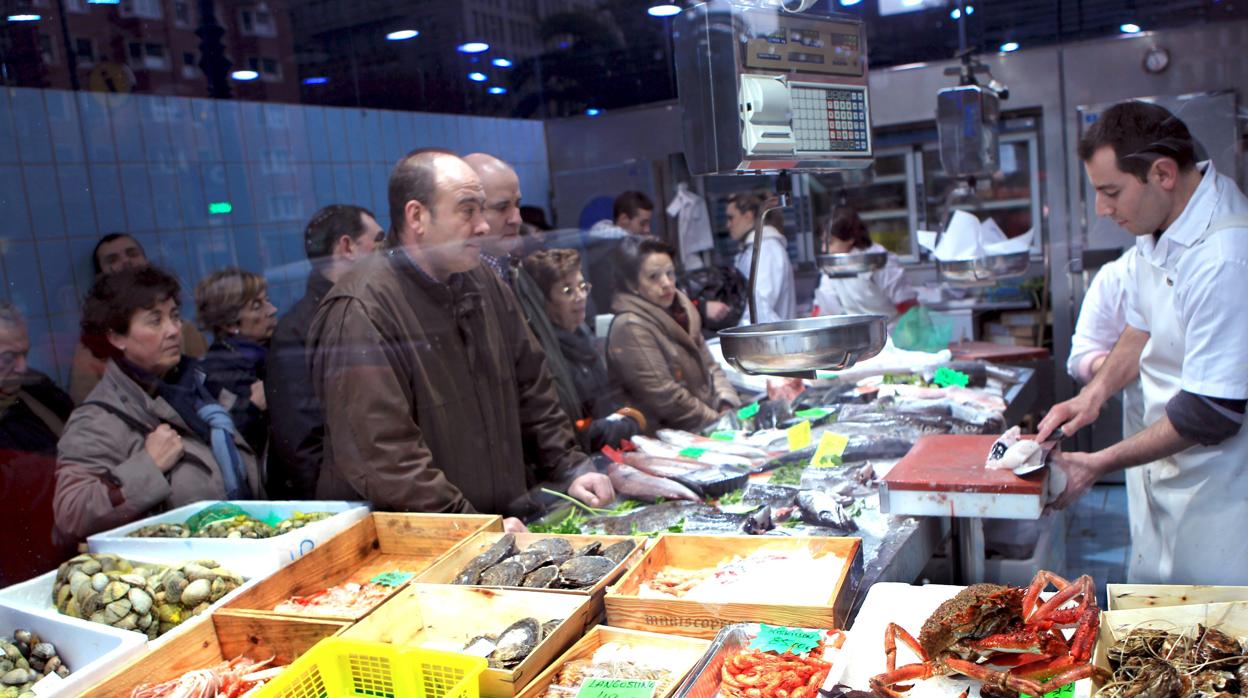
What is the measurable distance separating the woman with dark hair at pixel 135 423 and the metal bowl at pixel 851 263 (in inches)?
145

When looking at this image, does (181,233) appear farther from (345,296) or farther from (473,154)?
(473,154)

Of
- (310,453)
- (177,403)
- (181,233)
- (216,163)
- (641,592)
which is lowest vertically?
(641,592)

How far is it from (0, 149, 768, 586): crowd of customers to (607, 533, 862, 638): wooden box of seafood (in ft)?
1.98

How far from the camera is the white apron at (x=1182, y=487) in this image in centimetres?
285

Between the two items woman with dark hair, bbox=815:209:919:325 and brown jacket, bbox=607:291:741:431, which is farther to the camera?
woman with dark hair, bbox=815:209:919:325

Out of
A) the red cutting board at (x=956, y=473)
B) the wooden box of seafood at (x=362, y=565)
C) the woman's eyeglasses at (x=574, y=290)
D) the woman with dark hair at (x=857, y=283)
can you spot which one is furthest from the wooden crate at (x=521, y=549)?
the woman with dark hair at (x=857, y=283)

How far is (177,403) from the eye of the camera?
286cm

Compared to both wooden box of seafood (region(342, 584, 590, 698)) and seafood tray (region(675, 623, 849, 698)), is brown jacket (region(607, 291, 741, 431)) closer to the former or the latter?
wooden box of seafood (region(342, 584, 590, 698))

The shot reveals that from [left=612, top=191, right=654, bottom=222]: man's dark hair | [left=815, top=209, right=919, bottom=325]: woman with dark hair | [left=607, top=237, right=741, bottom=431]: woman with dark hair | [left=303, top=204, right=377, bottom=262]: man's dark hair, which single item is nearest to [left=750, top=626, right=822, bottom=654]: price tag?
[left=303, top=204, right=377, bottom=262]: man's dark hair

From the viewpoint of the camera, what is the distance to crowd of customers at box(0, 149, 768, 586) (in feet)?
8.73

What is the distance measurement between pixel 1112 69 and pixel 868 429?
12.0 ft

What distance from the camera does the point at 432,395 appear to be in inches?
117

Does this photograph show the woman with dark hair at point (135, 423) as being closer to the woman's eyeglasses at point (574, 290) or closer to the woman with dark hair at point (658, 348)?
the woman's eyeglasses at point (574, 290)

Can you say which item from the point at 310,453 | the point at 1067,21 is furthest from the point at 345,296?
the point at 1067,21
